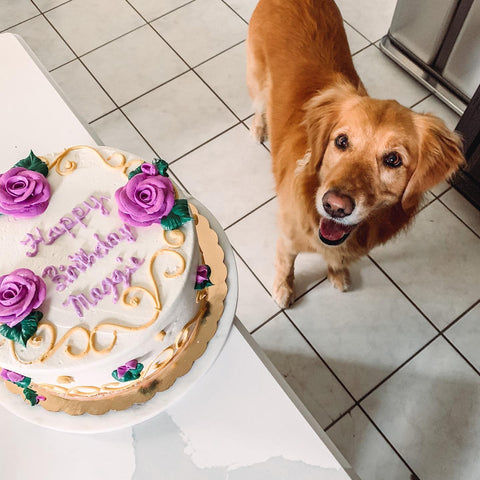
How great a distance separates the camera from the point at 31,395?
0.77 m

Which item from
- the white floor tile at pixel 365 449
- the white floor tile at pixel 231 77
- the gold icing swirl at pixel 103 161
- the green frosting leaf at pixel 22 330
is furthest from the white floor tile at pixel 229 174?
the green frosting leaf at pixel 22 330

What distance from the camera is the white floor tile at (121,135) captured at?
2.03 metres

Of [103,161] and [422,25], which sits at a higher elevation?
[103,161]

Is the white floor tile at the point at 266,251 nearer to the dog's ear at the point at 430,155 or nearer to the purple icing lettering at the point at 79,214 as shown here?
the dog's ear at the point at 430,155

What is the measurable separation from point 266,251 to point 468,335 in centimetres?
82

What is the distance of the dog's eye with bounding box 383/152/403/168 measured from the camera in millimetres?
1103

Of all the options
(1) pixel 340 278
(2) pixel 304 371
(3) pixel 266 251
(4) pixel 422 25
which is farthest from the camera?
(4) pixel 422 25

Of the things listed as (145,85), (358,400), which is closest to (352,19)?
(145,85)

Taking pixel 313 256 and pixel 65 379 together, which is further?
pixel 313 256

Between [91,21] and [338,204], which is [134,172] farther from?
[91,21]

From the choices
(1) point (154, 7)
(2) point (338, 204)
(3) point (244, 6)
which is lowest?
(1) point (154, 7)

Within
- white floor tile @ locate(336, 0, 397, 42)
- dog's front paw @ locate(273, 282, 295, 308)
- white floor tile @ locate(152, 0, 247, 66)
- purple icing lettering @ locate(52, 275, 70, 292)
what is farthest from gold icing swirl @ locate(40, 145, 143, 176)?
white floor tile @ locate(336, 0, 397, 42)

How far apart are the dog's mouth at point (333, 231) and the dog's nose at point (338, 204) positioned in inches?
5.3

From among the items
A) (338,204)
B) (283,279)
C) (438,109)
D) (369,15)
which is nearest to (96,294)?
(338,204)
